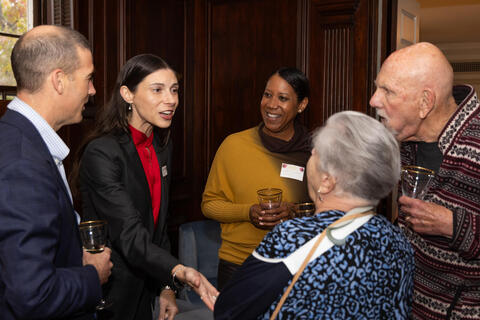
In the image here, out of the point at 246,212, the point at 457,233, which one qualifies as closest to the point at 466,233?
the point at 457,233

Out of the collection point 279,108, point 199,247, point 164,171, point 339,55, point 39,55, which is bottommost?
point 199,247

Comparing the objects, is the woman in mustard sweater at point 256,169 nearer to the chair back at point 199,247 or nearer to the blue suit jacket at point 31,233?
the chair back at point 199,247

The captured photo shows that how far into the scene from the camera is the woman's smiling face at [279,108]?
8.49ft

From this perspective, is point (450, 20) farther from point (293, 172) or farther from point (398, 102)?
point (398, 102)

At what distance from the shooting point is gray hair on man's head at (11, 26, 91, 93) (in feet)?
4.33

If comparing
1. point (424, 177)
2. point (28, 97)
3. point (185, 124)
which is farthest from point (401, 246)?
point (185, 124)

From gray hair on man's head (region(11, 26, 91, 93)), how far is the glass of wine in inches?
18.2

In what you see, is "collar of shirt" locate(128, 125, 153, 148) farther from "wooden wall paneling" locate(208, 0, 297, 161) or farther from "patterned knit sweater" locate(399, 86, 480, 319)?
"wooden wall paneling" locate(208, 0, 297, 161)

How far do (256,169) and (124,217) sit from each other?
906 millimetres

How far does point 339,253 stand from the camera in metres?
1.13

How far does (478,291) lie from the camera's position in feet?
5.48

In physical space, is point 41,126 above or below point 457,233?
above

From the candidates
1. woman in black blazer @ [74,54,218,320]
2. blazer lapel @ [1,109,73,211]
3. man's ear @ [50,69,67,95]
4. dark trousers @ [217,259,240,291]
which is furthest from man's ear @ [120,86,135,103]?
dark trousers @ [217,259,240,291]

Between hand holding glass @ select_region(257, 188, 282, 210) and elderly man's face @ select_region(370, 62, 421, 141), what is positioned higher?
elderly man's face @ select_region(370, 62, 421, 141)
